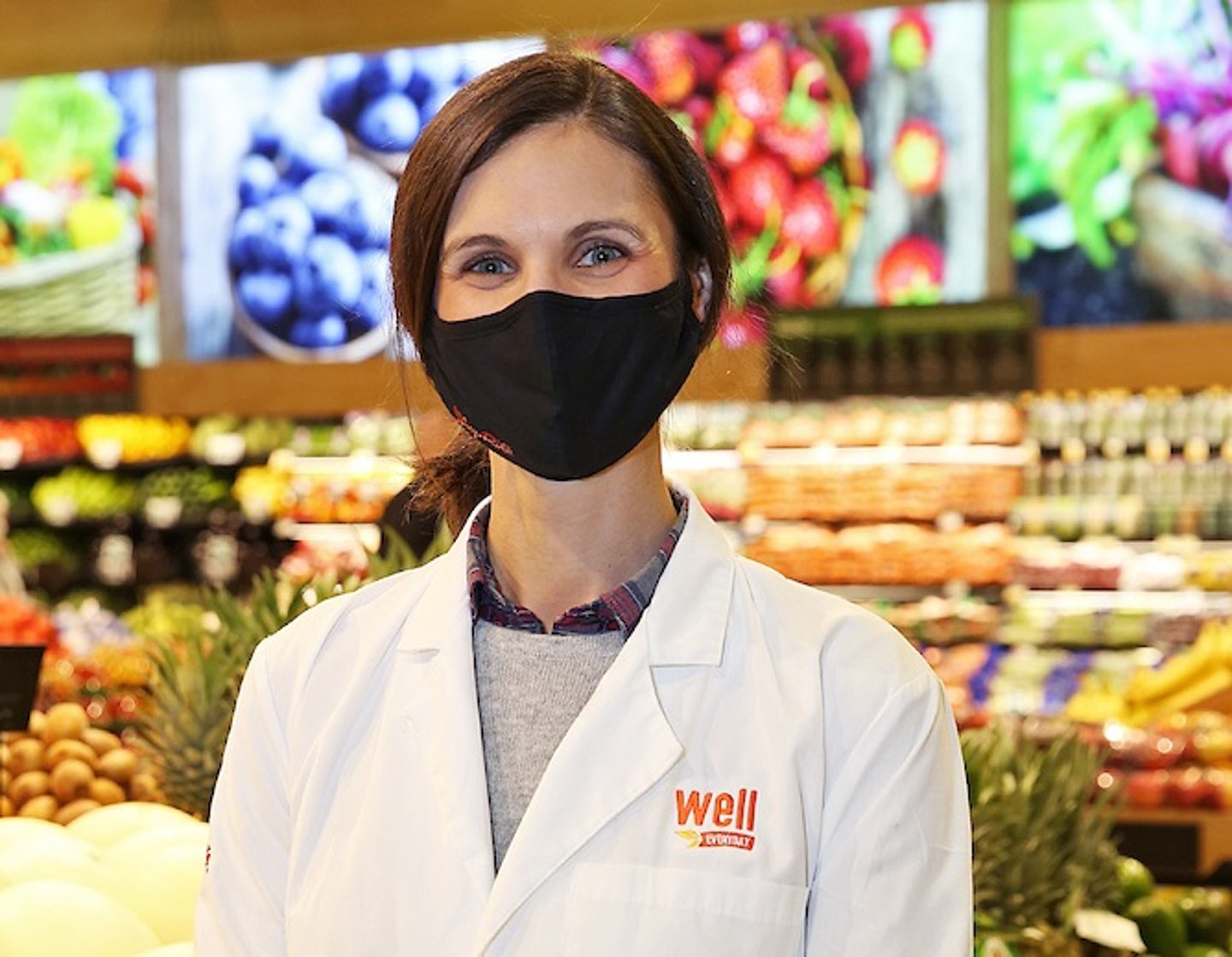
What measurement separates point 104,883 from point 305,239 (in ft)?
27.4

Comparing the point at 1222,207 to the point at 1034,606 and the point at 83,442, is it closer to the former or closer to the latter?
the point at 1034,606

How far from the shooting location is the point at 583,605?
5.68ft

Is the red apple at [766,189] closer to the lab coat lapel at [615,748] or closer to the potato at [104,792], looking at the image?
the potato at [104,792]

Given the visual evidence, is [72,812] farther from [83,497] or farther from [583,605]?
[83,497]

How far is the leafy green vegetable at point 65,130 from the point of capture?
442 inches

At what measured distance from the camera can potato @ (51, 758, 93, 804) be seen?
345 cm

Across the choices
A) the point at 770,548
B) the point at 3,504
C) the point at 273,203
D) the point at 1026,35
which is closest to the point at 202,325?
the point at 273,203

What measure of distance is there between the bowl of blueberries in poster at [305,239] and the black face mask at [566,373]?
29.2 ft

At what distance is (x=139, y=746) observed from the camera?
342cm

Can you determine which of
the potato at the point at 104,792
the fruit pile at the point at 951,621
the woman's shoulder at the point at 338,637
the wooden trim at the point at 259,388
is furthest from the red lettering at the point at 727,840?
the wooden trim at the point at 259,388

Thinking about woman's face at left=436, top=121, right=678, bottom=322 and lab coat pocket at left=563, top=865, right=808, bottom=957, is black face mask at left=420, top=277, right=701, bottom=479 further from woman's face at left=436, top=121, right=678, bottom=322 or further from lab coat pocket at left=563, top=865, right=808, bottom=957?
lab coat pocket at left=563, top=865, right=808, bottom=957

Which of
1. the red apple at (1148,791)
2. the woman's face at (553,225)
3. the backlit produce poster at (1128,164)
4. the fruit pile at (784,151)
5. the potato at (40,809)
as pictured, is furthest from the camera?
the fruit pile at (784,151)

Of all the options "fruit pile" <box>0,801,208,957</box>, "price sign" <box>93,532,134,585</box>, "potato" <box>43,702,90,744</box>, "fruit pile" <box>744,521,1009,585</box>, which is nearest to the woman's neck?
"fruit pile" <box>0,801,208,957</box>

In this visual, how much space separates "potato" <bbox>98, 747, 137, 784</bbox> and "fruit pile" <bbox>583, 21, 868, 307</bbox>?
20.9ft
